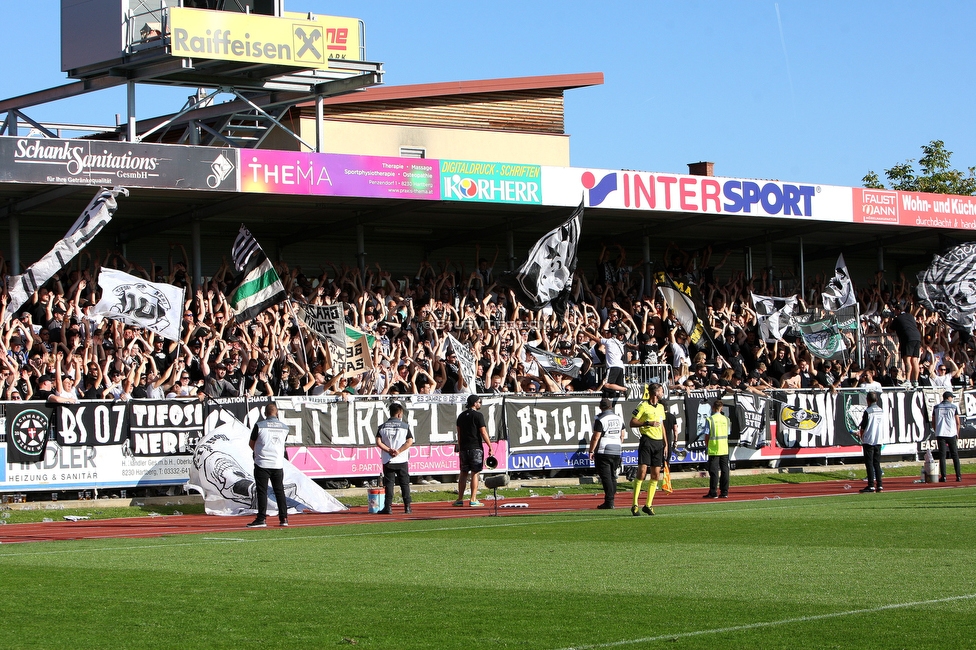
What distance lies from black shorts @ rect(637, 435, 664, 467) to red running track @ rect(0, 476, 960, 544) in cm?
77

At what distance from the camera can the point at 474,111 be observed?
1535 inches

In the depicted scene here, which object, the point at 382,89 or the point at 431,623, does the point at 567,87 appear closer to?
the point at 382,89

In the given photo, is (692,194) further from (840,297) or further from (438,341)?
(438,341)

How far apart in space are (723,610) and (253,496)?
1333cm

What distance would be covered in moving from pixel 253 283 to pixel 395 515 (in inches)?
298

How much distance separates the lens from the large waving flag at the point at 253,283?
25.9 meters

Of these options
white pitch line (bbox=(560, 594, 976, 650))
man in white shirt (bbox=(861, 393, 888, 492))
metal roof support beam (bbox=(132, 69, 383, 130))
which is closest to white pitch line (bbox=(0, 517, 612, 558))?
man in white shirt (bbox=(861, 393, 888, 492))

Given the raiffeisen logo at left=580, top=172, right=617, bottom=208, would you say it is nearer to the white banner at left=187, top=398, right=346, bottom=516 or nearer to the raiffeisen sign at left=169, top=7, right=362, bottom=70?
the raiffeisen sign at left=169, top=7, right=362, bottom=70

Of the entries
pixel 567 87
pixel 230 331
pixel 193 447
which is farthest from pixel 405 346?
pixel 567 87

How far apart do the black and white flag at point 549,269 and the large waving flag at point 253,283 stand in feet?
18.7

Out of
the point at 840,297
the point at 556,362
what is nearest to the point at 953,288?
the point at 840,297

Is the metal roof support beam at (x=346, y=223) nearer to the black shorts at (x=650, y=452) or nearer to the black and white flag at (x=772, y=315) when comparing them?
the black and white flag at (x=772, y=315)

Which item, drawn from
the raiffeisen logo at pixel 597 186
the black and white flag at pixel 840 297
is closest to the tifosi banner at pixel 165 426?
the raiffeisen logo at pixel 597 186

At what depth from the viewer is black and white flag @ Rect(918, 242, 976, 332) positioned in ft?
115
